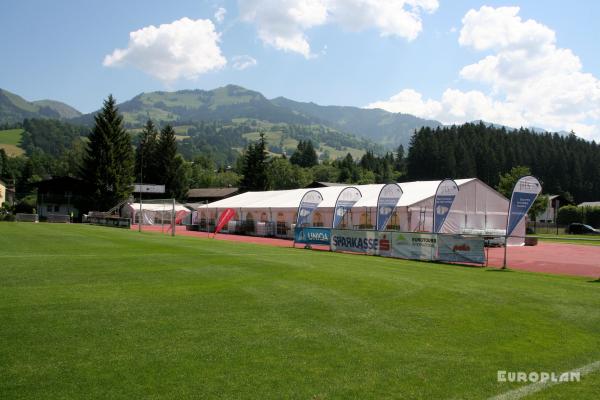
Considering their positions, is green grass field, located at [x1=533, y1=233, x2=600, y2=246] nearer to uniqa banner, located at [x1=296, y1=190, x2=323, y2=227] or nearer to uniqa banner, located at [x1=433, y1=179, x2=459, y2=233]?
uniqa banner, located at [x1=433, y1=179, x2=459, y2=233]

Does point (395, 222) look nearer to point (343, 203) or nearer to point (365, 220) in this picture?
point (365, 220)

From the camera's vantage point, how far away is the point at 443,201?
26.5 metres

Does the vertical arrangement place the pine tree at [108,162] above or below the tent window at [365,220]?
above

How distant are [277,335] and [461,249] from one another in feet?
52.6

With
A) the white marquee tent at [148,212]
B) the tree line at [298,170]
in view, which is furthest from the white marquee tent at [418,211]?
the tree line at [298,170]

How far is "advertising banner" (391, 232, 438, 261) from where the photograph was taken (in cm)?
2194

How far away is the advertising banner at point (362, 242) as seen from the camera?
2405cm

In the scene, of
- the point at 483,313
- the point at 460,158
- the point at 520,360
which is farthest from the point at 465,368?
the point at 460,158

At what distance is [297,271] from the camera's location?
14805mm

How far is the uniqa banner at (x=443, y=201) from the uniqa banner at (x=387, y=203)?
228 cm

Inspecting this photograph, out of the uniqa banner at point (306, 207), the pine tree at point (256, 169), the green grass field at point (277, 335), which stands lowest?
the green grass field at point (277, 335)

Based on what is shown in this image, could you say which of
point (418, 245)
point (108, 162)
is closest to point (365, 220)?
point (418, 245)

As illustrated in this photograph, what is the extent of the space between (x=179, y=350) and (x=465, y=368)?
12.2 ft

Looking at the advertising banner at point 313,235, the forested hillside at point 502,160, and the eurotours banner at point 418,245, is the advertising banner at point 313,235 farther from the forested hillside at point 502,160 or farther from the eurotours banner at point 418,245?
the forested hillside at point 502,160
